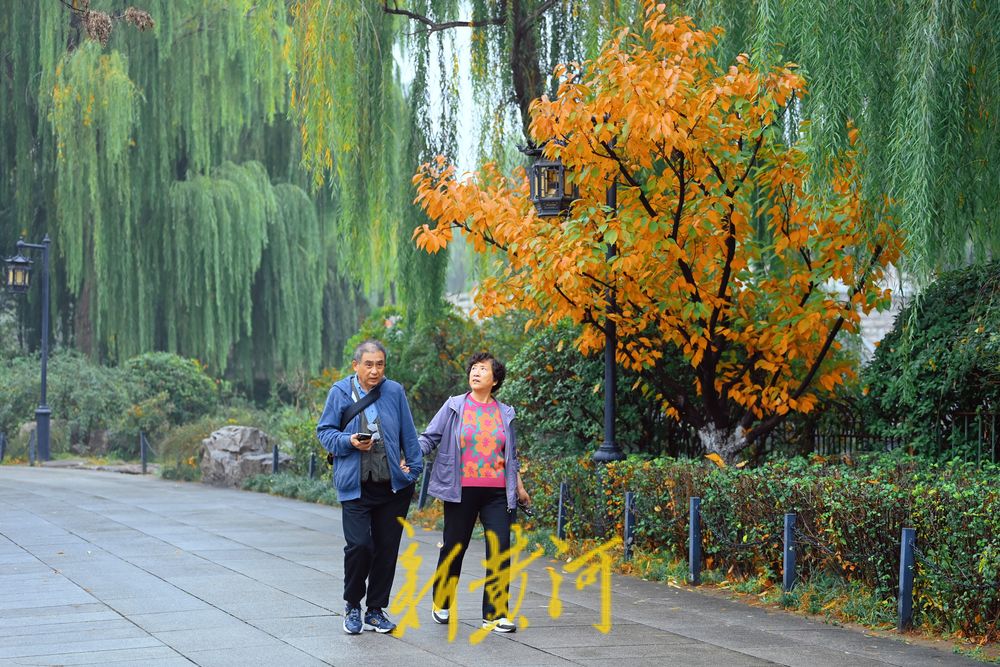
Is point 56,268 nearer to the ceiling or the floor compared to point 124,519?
nearer to the ceiling

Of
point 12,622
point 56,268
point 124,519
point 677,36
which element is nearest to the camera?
point 12,622

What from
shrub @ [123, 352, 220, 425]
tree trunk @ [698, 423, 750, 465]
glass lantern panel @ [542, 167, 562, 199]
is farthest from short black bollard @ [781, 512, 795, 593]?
shrub @ [123, 352, 220, 425]

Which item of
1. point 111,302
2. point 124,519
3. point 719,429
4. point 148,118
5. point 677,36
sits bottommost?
point 124,519

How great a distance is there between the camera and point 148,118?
1102 inches

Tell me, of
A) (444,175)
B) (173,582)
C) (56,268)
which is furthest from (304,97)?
(56,268)

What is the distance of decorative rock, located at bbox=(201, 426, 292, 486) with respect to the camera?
66.6 ft

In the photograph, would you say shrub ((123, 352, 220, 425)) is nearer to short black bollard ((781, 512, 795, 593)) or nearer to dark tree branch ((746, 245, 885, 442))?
dark tree branch ((746, 245, 885, 442))

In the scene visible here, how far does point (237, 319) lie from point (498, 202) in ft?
56.3

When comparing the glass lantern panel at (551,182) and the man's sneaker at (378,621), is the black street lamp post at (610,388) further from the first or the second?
the man's sneaker at (378,621)

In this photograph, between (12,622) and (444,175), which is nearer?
(12,622)

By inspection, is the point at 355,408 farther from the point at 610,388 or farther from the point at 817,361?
the point at 817,361

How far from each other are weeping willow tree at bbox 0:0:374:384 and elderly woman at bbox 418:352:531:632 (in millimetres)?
18588

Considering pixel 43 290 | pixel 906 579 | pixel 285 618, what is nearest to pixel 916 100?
pixel 906 579

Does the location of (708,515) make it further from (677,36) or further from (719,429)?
(677,36)
